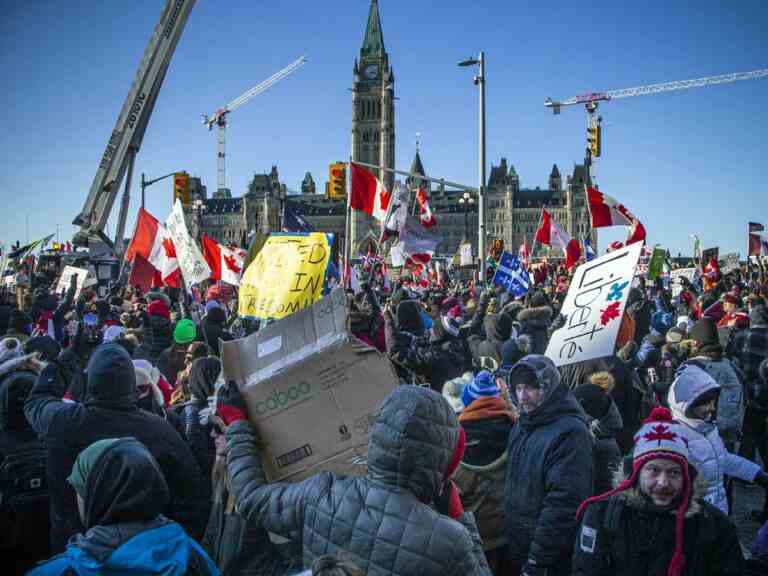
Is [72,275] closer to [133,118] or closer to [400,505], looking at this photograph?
[133,118]

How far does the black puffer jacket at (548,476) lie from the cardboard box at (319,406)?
135 cm

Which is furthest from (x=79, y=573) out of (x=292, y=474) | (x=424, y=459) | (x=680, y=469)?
(x=680, y=469)

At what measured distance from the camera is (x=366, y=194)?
1886 cm

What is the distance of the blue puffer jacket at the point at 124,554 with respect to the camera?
243 centimetres

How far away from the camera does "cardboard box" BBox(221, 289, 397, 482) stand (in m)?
2.94

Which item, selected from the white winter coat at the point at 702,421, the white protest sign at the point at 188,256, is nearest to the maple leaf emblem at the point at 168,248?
the white protest sign at the point at 188,256

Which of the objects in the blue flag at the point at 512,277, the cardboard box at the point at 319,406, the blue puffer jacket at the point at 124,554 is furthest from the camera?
the blue flag at the point at 512,277

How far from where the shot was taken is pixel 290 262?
562 centimetres

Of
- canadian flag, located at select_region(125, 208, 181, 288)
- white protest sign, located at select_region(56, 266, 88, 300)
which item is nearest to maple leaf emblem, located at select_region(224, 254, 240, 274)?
canadian flag, located at select_region(125, 208, 181, 288)

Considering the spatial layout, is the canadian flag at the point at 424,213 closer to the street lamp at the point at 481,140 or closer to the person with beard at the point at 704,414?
the street lamp at the point at 481,140

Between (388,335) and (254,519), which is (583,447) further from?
(388,335)

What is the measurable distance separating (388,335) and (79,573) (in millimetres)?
4822

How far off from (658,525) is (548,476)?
85 cm

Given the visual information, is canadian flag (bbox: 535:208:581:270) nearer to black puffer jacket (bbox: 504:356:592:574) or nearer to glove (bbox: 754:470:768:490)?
glove (bbox: 754:470:768:490)
